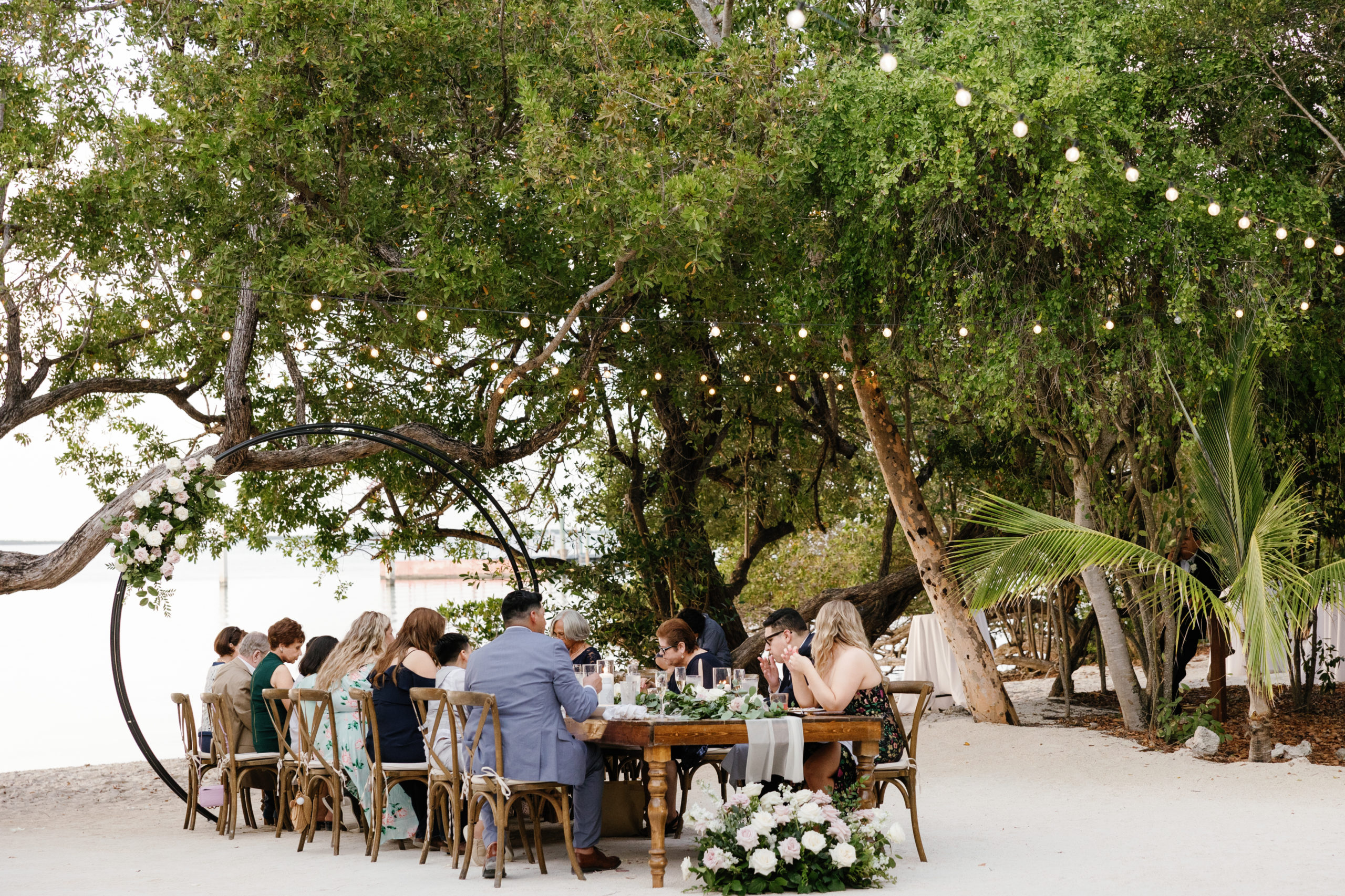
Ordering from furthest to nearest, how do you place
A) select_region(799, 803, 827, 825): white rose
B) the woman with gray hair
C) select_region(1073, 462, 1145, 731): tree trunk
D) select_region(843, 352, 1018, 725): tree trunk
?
select_region(843, 352, 1018, 725): tree trunk → select_region(1073, 462, 1145, 731): tree trunk → the woman with gray hair → select_region(799, 803, 827, 825): white rose

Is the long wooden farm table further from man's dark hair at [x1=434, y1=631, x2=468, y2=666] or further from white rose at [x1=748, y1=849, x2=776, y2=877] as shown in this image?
man's dark hair at [x1=434, y1=631, x2=468, y2=666]

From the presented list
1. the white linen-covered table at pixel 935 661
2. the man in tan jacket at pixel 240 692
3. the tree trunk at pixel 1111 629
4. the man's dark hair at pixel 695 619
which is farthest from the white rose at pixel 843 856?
the white linen-covered table at pixel 935 661

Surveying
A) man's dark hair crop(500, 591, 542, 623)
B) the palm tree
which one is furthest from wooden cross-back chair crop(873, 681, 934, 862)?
the palm tree

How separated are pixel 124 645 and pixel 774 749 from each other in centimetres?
3704

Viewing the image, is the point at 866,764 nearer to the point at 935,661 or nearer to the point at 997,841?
the point at 997,841

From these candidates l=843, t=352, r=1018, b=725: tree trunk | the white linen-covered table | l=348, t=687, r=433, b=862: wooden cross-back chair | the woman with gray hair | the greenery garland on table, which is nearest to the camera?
the greenery garland on table

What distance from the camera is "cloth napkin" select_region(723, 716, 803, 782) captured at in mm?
4844

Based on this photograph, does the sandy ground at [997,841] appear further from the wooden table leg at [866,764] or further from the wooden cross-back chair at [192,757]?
the wooden table leg at [866,764]

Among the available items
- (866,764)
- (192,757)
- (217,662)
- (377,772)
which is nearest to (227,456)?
(217,662)

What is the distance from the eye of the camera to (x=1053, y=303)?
7.74 metres

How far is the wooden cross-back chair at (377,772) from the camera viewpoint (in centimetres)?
566

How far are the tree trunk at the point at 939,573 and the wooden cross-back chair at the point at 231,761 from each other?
5704mm

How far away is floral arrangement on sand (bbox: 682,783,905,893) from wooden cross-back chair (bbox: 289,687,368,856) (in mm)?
2015

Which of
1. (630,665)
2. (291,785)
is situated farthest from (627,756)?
(291,785)
